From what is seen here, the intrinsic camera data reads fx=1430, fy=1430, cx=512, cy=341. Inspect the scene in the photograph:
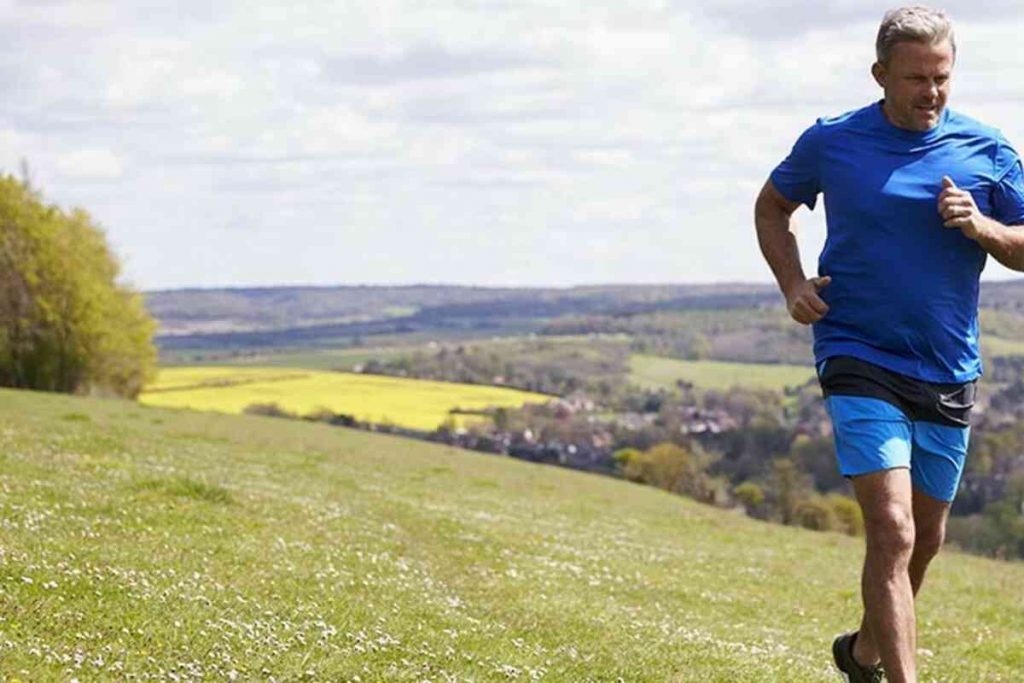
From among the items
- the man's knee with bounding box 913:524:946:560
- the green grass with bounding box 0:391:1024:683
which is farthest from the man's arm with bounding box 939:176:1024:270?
the green grass with bounding box 0:391:1024:683

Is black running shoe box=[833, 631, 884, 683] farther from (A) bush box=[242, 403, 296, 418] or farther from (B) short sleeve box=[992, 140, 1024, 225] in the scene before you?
(A) bush box=[242, 403, 296, 418]

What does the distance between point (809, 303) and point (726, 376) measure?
6999 inches

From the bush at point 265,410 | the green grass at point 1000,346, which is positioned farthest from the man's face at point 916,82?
the green grass at point 1000,346

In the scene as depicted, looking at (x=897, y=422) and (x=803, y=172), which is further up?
(x=803, y=172)

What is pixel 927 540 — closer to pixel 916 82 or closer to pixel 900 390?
pixel 900 390

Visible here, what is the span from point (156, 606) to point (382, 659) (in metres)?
1.96

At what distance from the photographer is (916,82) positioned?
30.6 ft

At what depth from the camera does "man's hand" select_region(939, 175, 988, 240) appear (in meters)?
8.92

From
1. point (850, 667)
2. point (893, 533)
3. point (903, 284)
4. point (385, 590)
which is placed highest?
Answer: point (903, 284)

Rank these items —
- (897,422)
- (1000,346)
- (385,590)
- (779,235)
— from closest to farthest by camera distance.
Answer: (897,422), (779,235), (385,590), (1000,346)

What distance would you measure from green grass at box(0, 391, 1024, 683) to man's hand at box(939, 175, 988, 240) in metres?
4.27

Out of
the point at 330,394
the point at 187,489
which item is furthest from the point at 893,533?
the point at 330,394

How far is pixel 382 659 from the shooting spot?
10.6m

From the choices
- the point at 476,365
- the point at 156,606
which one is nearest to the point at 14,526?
the point at 156,606
